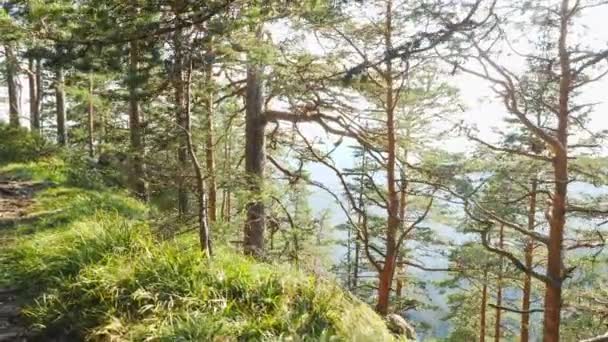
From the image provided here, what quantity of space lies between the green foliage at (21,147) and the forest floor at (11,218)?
6.99 ft

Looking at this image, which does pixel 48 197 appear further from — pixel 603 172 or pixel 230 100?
pixel 603 172

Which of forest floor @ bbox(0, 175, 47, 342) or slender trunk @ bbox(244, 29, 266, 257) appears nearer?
forest floor @ bbox(0, 175, 47, 342)

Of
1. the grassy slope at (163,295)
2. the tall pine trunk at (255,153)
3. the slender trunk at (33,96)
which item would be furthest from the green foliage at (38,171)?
the slender trunk at (33,96)

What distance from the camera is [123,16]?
167 inches

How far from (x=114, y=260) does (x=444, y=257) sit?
12.3m

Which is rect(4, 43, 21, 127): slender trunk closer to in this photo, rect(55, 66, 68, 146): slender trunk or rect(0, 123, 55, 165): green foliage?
rect(55, 66, 68, 146): slender trunk

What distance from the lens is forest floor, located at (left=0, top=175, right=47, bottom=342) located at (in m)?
3.12

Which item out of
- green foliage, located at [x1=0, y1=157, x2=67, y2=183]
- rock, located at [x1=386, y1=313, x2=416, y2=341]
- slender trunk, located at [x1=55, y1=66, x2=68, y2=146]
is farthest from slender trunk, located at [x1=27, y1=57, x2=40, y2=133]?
rock, located at [x1=386, y1=313, x2=416, y2=341]

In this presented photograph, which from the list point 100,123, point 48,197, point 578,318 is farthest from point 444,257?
point 100,123

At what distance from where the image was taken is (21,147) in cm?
1099

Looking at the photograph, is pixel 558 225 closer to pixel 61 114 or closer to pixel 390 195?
pixel 390 195

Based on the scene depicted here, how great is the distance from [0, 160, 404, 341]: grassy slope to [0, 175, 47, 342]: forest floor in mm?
109

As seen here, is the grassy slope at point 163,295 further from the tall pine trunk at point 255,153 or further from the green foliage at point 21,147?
the green foliage at point 21,147

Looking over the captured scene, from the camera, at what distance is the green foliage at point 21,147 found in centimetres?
1024
